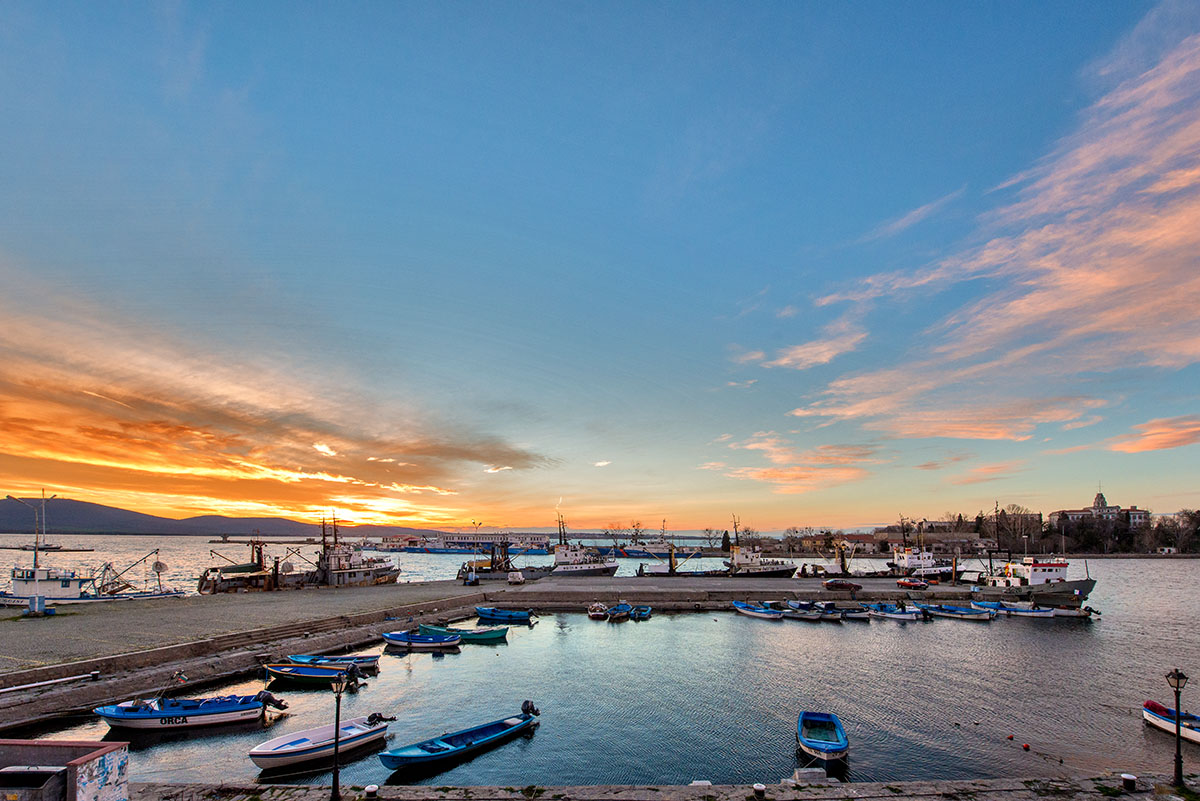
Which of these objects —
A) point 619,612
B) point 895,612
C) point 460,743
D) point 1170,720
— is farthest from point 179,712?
point 895,612

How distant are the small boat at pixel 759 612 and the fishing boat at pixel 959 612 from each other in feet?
48.2

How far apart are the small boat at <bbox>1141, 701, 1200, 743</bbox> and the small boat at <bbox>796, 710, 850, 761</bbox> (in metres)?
12.9

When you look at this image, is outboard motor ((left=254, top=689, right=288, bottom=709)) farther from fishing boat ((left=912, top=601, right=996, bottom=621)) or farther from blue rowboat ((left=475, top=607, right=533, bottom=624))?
fishing boat ((left=912, top=601, right=996, bottom=621))

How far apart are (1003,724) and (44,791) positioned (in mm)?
31704

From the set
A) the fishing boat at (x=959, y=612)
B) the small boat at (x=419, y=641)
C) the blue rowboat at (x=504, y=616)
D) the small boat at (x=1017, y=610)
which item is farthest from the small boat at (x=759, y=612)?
the small boat at (x=419, y=641)

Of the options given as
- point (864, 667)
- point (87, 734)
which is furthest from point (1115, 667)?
point (87, 734)

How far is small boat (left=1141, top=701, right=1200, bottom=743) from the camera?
886 inches

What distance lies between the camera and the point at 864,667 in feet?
118

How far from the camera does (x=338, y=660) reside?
32938mm

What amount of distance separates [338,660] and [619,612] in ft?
Answer: 93.0

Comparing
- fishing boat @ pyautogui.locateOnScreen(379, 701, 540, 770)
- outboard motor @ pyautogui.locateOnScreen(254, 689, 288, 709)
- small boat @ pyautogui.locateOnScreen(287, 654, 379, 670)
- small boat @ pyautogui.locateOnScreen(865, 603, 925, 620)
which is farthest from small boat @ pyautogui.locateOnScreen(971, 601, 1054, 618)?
outboard motor @ pyautogui.locateOnScreen(254, 689, 288, 709)

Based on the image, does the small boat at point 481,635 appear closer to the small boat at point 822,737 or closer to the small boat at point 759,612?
the small boat at point 759,612

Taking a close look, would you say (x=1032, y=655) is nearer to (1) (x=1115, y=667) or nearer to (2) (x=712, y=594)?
(1) (x=1115, y=667)

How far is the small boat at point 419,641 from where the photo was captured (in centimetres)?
4034
